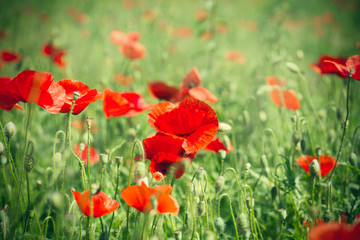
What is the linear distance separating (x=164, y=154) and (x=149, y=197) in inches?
5.4

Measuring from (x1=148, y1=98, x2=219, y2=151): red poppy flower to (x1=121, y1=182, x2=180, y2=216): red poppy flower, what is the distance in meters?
0.19

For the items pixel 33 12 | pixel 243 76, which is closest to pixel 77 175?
pixel 243 76

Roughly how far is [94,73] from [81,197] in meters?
2.15

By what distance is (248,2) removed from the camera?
27.8 feet

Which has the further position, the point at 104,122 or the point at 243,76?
the point at 243,76

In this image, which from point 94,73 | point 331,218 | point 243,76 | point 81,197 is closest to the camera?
Result: point 81,197

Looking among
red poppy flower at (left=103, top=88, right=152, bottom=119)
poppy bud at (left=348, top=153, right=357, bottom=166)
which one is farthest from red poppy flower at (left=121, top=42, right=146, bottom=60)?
poppy bud at (left=348, top=153, right=357, bottom=166)

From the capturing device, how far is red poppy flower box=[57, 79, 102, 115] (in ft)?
3.03

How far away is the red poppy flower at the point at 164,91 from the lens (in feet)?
5.13

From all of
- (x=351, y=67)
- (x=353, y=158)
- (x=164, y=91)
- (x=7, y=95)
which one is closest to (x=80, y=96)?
(x=7, y=95)

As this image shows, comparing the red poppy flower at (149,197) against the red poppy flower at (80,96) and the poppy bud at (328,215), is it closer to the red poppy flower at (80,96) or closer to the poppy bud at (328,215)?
the red poppy flower at (80,96)

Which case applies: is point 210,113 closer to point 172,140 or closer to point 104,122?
point 172,140

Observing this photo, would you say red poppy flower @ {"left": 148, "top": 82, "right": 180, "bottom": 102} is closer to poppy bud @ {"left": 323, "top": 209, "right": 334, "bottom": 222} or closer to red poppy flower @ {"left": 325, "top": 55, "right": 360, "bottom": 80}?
red poppy flower @ {"left": 325, "top": 55, "right": 360, "bottom": 80}

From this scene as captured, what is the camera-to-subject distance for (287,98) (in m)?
1.57
